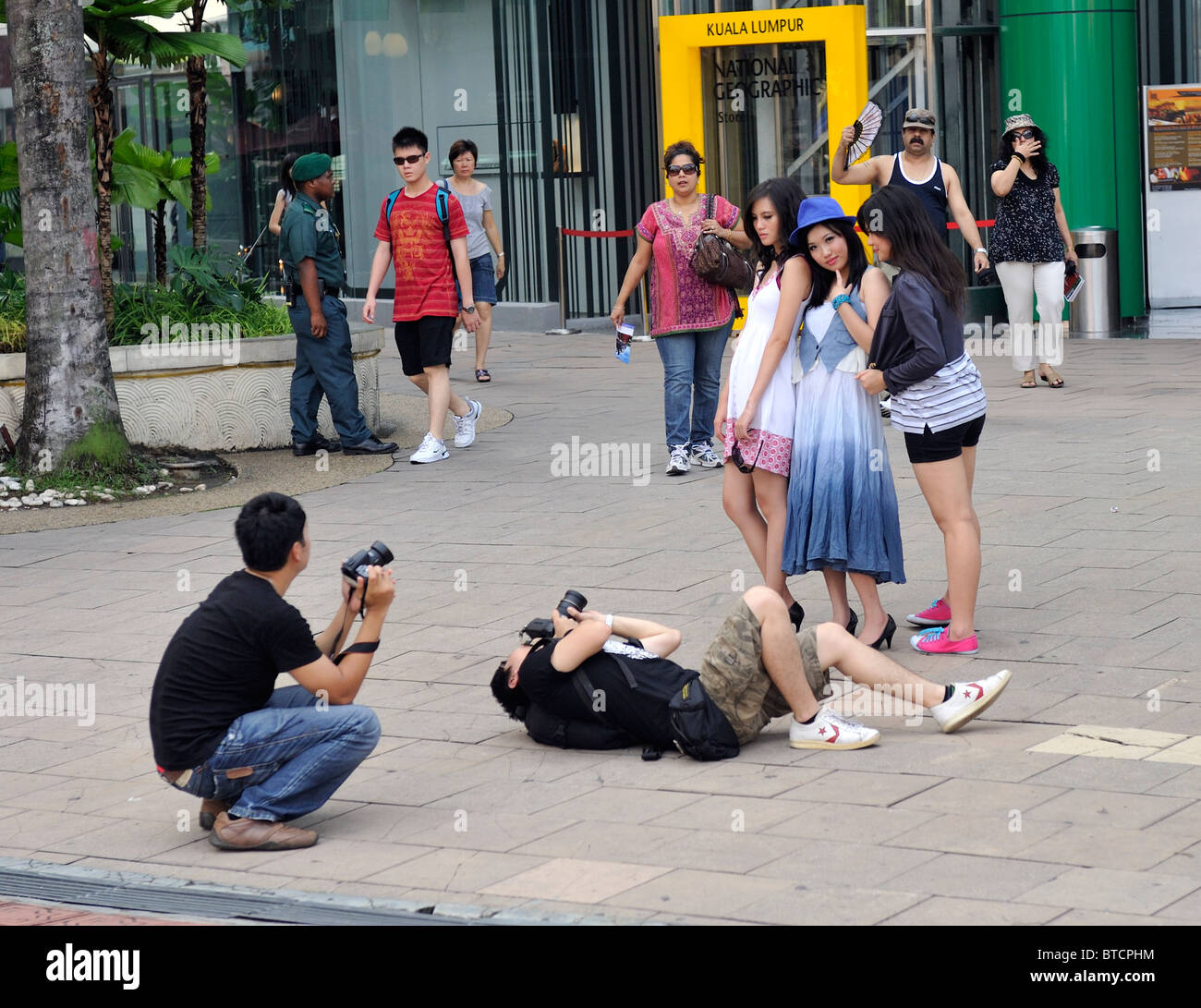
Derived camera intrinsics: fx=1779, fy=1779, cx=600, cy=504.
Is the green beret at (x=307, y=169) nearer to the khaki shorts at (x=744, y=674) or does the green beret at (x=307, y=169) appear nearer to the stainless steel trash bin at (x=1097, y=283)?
the khaki shorts at (x=744, y=674)

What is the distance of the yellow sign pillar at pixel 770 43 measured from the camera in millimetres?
15172

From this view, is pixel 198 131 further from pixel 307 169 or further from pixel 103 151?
pixel 307 169

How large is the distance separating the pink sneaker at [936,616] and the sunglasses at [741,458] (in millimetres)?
849

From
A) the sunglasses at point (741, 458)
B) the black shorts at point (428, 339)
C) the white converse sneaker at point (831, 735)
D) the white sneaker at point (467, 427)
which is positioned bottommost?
the white converse sneaker at point (831, 735)

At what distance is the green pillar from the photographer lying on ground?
11913 mm

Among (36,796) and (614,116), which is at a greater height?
(614,116)

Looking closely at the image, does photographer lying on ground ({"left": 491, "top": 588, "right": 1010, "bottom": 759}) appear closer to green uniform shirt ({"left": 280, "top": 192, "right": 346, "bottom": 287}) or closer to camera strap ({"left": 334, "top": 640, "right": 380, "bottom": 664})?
camera strap ({"left": 334, "top": 640, "right": 380, "bottom": 664})

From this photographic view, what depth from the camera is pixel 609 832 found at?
16.0 feet

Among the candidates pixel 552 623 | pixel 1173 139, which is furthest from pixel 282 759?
pixel 1173 139

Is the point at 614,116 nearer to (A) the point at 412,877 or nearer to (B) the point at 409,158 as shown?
(B) the point at 409,158

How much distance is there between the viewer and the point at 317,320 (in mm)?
10961

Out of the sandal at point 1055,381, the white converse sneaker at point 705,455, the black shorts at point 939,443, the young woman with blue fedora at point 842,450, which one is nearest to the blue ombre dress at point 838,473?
the young woman with blue fedora at point 842,450

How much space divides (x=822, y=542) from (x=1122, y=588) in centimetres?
148
